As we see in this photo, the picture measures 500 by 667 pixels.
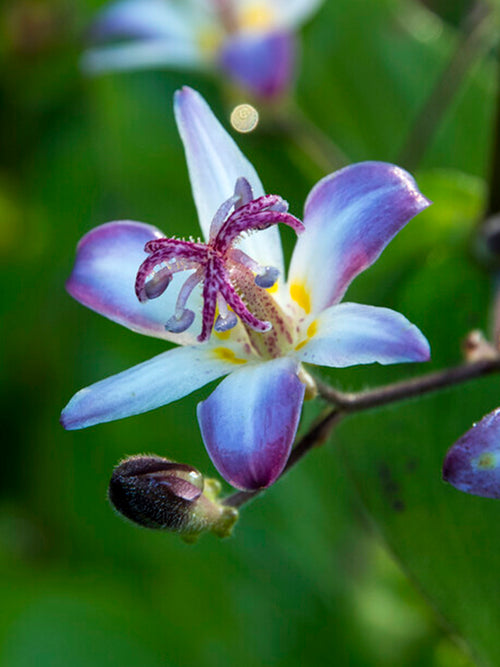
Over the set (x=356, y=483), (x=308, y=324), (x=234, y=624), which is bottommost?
(x=234, y=624)

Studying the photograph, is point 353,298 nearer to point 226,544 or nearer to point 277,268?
point 277,268

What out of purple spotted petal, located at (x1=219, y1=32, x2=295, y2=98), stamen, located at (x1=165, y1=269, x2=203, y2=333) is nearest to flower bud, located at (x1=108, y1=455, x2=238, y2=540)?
stamen, located at (x1=165, y1=269, x2=203, y2=333)

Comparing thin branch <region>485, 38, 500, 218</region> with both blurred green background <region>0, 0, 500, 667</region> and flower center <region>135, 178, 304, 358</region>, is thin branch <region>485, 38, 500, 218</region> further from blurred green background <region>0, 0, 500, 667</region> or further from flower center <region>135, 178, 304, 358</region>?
flower center <region>135, 178, 304, 358</region>

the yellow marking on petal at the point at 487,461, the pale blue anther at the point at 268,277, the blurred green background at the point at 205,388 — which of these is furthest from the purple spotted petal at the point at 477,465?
the blurred green background at the point at 205,388

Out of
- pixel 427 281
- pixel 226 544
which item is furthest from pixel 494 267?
pixel 226 544

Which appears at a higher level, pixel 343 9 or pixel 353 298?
pixel 343 9

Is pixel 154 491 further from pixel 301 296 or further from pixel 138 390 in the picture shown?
pixel 301 296

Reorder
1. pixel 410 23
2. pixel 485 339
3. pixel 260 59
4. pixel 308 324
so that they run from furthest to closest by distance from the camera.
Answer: pixel 410 23 < pixel 260 59 < pixel 485 339 < pixel 308 324

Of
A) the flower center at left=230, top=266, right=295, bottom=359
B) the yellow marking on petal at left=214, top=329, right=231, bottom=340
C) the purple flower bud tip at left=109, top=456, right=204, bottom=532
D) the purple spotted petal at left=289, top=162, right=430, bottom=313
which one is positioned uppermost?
the purple spotted petal at left=289, top=162, right=430, bottom=313
